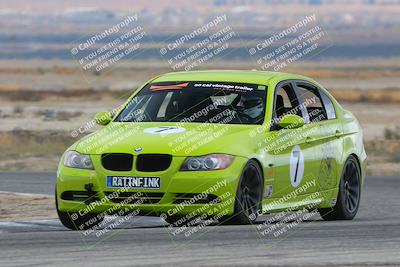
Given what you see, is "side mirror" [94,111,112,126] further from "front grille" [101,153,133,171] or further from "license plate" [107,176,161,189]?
"license plate" [107,176,161,189]

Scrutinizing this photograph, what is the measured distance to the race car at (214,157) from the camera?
12.3m

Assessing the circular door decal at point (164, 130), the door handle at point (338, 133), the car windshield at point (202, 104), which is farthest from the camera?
the door handle at point (338, 133)

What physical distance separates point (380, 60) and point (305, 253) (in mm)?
136195

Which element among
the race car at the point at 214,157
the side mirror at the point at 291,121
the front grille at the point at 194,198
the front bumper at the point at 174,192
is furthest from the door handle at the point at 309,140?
the front grille at the point at 194,198

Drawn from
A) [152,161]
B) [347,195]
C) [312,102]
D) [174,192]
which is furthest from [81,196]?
[312,102]

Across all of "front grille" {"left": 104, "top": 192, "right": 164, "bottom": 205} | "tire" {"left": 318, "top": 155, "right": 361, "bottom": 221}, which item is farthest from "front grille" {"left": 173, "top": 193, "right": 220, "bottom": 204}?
"tire" {"left": 318, "top": 155, "right": 361, "bottom": 221}

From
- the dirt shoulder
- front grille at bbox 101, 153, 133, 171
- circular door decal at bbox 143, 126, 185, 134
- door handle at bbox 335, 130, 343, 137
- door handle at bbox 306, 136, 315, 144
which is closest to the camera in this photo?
front grille at bbox 101, 153, 133, 171

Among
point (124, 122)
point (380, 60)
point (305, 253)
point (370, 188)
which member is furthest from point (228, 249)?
point (380, 60)

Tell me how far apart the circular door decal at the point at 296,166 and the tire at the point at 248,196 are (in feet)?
2.37

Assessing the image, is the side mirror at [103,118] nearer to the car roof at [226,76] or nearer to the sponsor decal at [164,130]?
the car roof at [226,76]

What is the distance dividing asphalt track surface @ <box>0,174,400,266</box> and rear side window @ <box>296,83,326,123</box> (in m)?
1.62

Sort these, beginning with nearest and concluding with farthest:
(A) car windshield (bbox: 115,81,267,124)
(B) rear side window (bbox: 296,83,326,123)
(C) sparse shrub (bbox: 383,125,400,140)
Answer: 1. (A) car windshield (bbox: 115,81,267,124)
2. (B) rear side window (bbox: 296,83,326,123)
3. (C) sparse shrub (bbox: 383,125,400,140)


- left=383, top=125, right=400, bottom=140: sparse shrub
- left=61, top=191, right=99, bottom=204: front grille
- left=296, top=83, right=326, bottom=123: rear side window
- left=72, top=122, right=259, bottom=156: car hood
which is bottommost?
left=383, top=125, right=400, bottom=140: sparse shrub

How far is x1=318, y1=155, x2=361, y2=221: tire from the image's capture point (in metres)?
14.6
